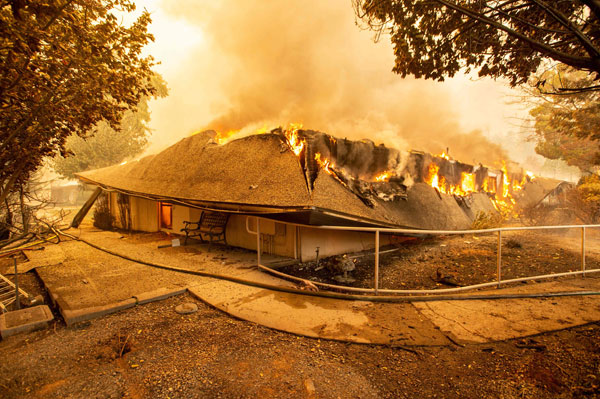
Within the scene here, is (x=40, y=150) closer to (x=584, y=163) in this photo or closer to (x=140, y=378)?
(x=140, y=378)

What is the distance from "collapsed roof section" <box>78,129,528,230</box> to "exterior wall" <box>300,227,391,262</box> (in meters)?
1.21

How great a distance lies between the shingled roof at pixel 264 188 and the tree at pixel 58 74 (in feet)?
9.83

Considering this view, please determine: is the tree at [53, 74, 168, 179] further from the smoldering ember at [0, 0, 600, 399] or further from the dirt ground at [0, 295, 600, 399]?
the dirt ground at [0, 295, 600, 399]

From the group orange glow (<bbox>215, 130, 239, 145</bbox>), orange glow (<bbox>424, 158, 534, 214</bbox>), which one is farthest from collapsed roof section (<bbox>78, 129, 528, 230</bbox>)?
orange glow (<bbox>424, 158, 534, 214</bbox>)

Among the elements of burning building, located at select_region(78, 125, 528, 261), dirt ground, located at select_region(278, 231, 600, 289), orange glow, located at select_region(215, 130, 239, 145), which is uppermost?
orange glow, located at select_region(215, 130, 239, 145)

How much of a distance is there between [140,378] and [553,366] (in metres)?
4.43

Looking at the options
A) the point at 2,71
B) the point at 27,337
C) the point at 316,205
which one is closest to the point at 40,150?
the point at 2,71

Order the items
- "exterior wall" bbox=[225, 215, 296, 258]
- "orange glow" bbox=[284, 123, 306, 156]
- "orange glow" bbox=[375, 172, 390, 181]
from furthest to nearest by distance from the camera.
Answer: "orange glow" bbox=[375, 172, 390, 181] < "exterior wall" bbox=[225, 215, 296, 258] < "orange glow" bbox=[284, 123, 306, 156]

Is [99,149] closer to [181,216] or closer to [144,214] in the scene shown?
[144,214]

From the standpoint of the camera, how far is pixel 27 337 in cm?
371

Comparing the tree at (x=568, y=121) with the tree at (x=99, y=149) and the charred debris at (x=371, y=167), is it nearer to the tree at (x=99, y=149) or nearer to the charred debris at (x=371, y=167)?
the charred debris at (x=371, y=167)

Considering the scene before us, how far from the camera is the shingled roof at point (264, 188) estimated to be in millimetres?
6102

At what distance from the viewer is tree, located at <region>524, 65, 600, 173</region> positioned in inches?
480

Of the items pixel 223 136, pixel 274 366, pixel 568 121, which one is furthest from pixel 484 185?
pixel 274 366
